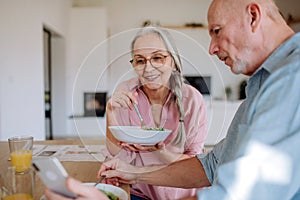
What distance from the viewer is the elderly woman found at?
1041 millimetres

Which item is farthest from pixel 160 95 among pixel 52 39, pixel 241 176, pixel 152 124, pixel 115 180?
pixel 52 39

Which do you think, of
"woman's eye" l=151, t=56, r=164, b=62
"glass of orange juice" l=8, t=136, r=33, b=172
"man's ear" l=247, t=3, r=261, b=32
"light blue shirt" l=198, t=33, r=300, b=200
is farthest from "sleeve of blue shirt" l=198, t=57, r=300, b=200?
"glass of orange juice" l=8, t=136, r=33, b=172

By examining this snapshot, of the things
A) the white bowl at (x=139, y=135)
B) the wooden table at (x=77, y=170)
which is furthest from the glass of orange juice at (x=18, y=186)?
the white bowl at (x=139, y=135)

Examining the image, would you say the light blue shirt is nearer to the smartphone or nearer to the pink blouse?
the smartphone

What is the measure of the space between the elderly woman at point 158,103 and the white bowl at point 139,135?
0.02 meters

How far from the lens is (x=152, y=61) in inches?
40.3

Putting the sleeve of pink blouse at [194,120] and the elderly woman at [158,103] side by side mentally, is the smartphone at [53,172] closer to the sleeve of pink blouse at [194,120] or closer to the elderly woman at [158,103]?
the elderly woman at [158,103]

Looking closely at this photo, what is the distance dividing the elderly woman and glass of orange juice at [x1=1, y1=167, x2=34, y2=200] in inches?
15.7

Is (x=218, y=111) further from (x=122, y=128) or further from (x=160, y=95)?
(x=122, y=128)

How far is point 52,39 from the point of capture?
471cm

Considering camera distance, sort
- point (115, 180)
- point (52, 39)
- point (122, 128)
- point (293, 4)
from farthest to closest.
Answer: point (293, 4)
point (52, 39)
point (122, 128)
point (115, 180)

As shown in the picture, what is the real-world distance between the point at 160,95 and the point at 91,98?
0.94 ft

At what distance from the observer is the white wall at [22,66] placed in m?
2.74

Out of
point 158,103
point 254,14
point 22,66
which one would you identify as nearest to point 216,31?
point 254,14
